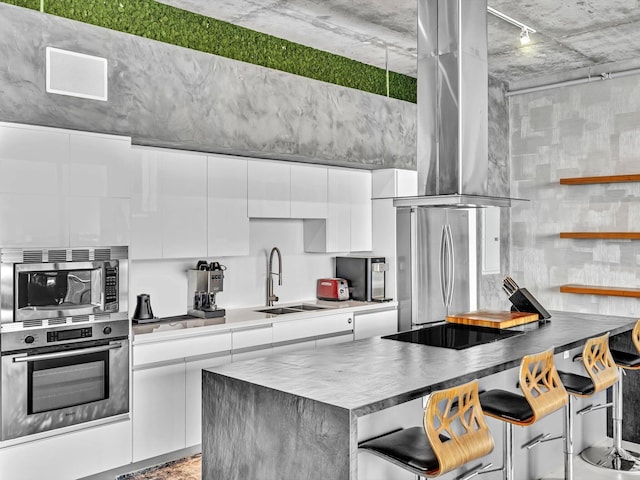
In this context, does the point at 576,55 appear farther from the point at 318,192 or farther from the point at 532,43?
the point at 318,192

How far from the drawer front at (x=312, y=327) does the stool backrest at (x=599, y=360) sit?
2130 millimetres

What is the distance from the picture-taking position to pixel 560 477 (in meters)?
3.76

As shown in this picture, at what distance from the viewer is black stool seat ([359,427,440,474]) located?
7.52ft

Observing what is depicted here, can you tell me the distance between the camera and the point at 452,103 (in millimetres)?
3625

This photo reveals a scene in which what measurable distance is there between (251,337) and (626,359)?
2.56m

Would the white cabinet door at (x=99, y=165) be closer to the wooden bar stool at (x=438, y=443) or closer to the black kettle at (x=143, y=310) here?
the black kettle at (x=143, y=310)

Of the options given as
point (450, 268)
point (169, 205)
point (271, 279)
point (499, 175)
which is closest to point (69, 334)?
point (169, 205)

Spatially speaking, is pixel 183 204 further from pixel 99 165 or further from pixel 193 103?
pixel 99 165

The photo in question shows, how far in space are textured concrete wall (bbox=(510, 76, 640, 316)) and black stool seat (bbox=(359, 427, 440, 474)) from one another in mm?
4255

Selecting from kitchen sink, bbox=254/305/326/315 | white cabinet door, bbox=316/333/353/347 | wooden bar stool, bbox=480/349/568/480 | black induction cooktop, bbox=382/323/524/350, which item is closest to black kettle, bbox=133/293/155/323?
kitchen sink, bbox=254/305/326/315

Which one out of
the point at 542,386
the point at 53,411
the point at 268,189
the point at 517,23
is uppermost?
the point at 517,23

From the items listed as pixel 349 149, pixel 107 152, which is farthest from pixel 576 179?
pixel 107 152

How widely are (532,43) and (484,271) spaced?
8.07ft

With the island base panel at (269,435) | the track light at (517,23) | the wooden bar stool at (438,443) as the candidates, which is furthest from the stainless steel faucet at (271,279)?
the wooden bar stool at (438,443)
